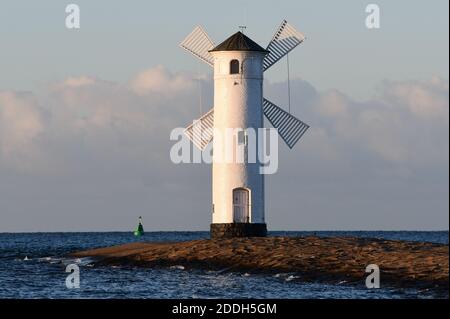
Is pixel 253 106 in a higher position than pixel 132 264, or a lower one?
higher

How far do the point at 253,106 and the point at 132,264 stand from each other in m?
8.84

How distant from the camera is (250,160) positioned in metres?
59.2

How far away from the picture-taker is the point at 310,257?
172 feet

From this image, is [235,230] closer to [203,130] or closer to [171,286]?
[203,130]

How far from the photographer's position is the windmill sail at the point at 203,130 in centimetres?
6200

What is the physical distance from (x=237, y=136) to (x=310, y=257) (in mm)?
8631

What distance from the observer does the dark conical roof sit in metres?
59.9

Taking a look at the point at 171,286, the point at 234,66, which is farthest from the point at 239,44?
the point at 171,286

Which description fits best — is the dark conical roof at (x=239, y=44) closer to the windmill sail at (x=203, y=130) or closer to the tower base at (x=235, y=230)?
the windmill sail at (x=203, y=130)

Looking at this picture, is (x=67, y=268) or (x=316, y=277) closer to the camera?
(x=316, y=277)

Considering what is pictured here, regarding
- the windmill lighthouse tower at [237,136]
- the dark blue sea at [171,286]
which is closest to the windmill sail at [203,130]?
the windmill lighthouse tower at [237,136]

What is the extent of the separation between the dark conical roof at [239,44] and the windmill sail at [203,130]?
331 cm
